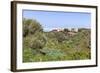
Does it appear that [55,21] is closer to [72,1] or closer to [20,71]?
[72,1]

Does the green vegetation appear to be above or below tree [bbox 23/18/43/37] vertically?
below

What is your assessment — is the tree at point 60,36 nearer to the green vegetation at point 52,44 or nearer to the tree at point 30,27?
the green vegetation at point 52,44

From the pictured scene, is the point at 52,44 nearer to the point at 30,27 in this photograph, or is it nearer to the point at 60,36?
the point at 60,36

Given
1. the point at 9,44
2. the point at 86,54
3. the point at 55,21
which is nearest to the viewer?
the point at 9,44

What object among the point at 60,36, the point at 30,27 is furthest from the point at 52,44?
the point at 30,27

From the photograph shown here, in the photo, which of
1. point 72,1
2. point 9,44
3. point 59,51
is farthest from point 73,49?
point 9,44

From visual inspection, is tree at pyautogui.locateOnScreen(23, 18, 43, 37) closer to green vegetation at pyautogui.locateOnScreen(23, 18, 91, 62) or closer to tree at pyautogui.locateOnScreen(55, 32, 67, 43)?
green vegetation at pyautogui.locateOnScreen(23, 18, 91, 62)

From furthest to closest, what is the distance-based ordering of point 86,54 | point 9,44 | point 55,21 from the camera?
point 86,54
point 55,21
point 9,44

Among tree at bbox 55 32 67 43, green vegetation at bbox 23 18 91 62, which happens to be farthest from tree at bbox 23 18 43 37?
tree at bbox 55 32 67 43
